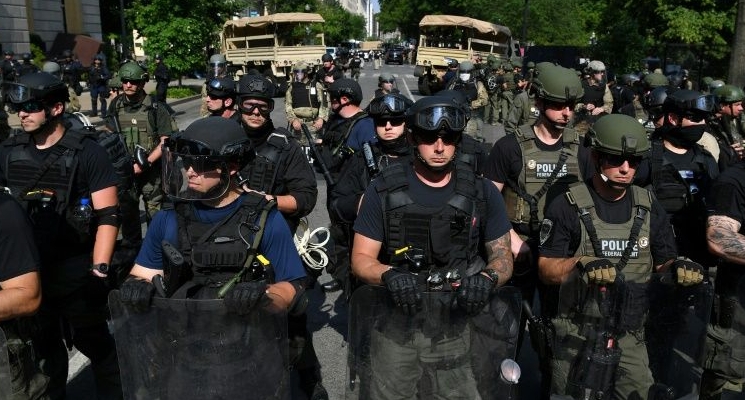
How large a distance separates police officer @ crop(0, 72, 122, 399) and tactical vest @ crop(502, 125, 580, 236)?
8.11 ft

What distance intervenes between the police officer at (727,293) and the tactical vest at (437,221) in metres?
1.36

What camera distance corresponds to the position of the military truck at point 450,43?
26141mm

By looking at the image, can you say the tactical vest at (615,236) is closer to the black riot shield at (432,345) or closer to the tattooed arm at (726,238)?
the tattooed arm at (726,238)

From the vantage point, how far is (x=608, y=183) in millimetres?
3332

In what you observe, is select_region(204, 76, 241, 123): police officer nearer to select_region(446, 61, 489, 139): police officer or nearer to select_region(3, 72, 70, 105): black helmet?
select_region(3, 72, 70, 105): black helmet

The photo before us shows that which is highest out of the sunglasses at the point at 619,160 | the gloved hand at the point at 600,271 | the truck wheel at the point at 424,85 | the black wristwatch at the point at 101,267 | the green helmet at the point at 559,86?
the green helmet at the point at 559,86

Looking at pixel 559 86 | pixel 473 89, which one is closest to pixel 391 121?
pixel 559 86

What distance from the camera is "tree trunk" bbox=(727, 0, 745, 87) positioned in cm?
1355

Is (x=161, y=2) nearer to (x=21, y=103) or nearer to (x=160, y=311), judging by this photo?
(x=21, y=103)

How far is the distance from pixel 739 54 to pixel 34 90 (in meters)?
13.6

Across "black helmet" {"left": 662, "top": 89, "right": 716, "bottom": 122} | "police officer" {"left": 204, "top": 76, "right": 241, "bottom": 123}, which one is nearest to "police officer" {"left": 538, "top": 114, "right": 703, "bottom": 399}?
"black helmet" {"left": 662, "top": 89, "right": 716, "bottom": 122}

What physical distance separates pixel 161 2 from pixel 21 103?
2004cm

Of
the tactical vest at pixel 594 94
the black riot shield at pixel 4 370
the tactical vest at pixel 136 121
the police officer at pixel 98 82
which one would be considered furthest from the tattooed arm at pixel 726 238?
the police officer at pixel 98 82

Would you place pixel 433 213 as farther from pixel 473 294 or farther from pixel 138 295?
pixel 138 295
